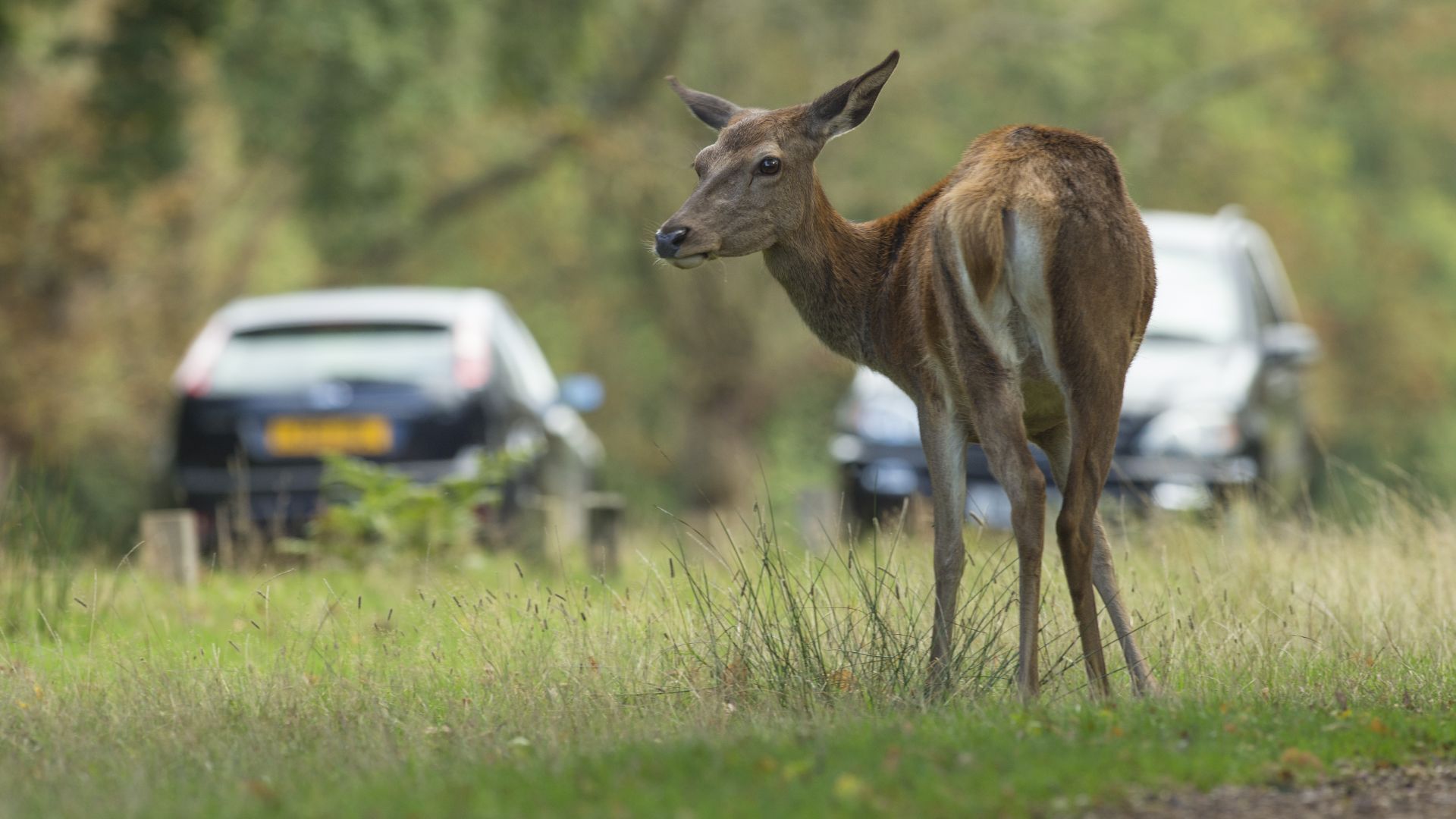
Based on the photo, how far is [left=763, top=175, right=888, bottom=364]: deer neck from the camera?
23.1ft

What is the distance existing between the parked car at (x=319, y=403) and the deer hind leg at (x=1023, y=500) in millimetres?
5459

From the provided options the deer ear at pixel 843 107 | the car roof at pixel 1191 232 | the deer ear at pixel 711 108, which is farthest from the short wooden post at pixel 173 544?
the car roof at pixel 1191 232

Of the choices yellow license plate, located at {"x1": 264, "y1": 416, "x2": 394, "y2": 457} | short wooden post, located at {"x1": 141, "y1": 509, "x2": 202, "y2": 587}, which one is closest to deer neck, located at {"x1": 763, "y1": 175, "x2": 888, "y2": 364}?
short wooden post, located at {"x1": 141, "y1": 509, "x2": 202, "y2": 587}

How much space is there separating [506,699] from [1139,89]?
19.8 meters

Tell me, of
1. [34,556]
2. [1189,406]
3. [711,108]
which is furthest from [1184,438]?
[34,556]

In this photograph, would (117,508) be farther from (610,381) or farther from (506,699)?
(506,699)

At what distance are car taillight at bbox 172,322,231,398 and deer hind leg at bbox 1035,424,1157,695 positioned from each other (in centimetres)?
614

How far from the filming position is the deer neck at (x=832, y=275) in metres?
7.05

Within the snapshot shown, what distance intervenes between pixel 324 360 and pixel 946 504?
19.3 feet

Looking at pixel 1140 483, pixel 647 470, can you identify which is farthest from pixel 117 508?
pixel 1140 483

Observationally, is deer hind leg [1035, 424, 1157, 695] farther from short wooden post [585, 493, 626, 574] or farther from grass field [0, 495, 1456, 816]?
short wooden post [585, 493, 626, 574]

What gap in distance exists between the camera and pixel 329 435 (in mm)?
11383

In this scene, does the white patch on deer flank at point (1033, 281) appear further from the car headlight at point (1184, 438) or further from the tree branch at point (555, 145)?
the tree branch at point (555, 145)

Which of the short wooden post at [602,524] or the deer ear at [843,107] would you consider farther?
the short wooden post at [602,524]
